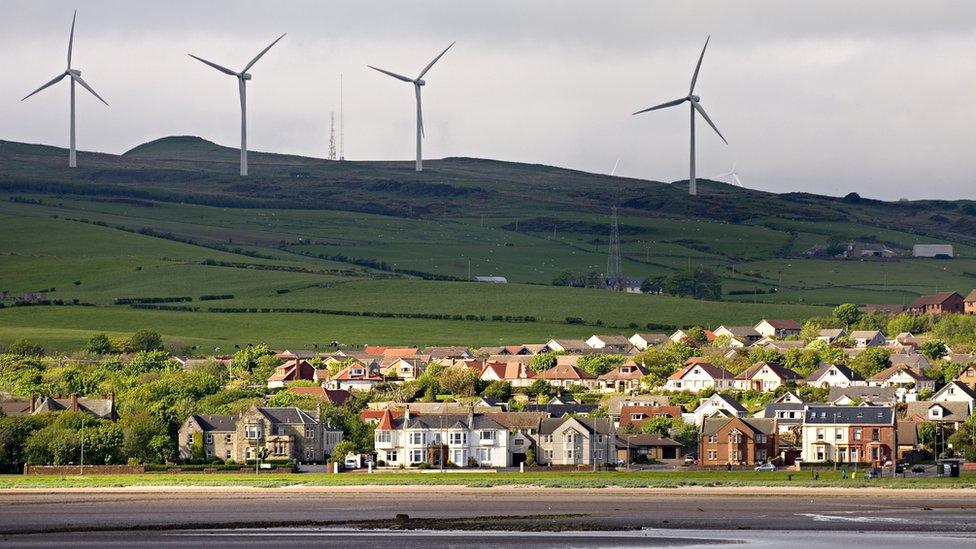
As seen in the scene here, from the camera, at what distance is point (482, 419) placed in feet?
363

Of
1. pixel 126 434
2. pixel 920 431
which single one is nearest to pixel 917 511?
pixel 920 431

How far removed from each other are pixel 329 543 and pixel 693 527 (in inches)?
585

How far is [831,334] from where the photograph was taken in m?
184

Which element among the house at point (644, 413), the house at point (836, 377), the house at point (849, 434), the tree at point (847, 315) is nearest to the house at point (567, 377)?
the house at point (836, 377)

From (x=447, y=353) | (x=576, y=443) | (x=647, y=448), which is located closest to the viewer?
(x=576, y=443)

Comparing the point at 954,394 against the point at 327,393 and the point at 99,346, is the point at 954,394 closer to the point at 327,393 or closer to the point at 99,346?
the point at 327,393

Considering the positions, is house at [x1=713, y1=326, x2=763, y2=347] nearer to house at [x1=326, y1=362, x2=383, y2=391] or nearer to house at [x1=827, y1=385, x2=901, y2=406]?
house at [x1=326, y1=362, x2=383, y2=391]

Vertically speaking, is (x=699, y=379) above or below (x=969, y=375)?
below

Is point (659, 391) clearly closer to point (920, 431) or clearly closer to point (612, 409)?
point (612, 409)

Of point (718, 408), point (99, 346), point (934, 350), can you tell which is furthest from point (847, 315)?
point (99, 346)

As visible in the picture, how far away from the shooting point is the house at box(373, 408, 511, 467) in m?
109

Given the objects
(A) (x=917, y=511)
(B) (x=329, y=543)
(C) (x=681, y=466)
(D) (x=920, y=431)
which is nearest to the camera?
(B) (x=329, y=543)

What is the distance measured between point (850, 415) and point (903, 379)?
3331 cm

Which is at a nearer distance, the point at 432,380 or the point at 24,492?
the point at 24,492
